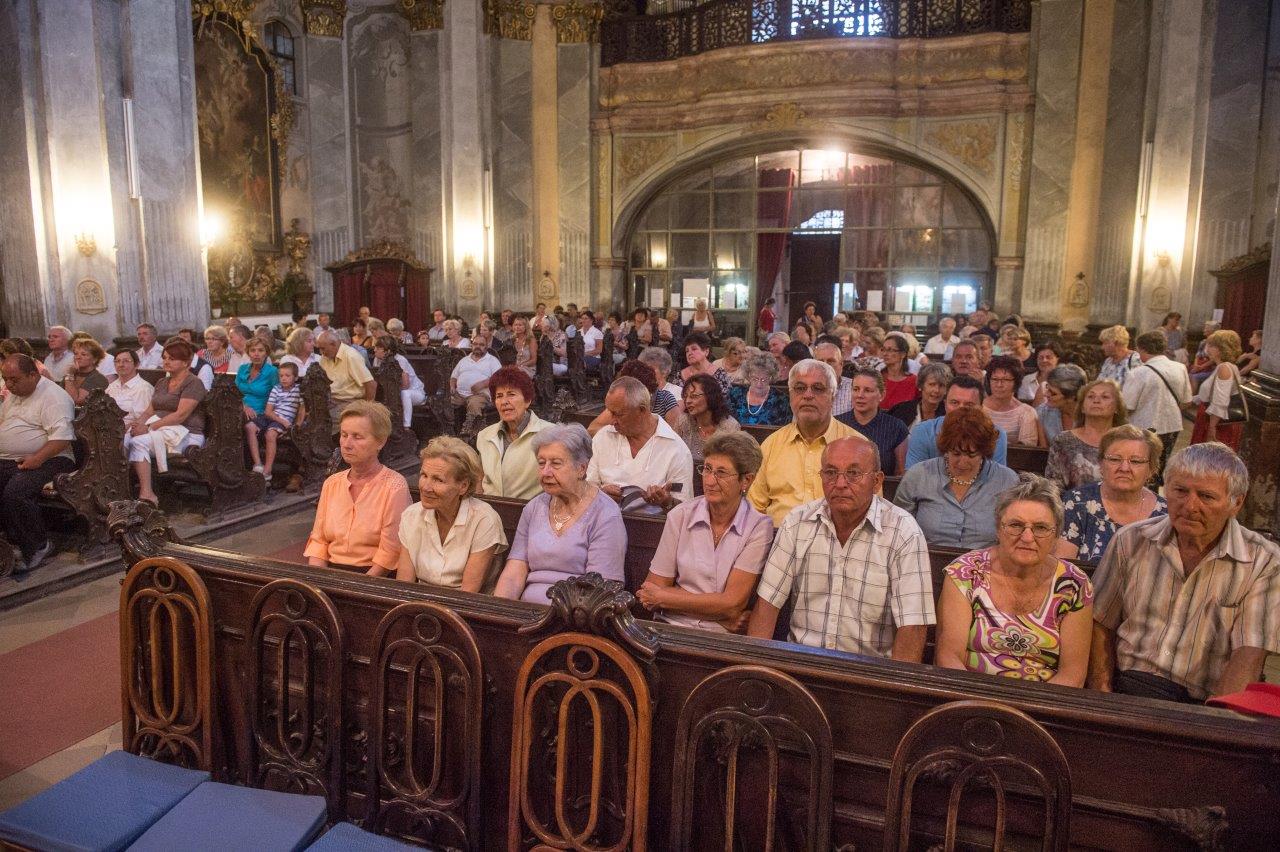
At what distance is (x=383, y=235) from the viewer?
56.5ft

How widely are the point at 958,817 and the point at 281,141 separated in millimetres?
16020

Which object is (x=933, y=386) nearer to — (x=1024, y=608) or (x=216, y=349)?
(x=1024, y=608)

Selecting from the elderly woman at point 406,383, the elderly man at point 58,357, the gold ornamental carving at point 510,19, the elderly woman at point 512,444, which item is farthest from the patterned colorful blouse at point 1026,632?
the gold ornamental carving at point 510,19

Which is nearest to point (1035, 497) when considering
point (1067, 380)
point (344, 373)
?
point (1067, 380)

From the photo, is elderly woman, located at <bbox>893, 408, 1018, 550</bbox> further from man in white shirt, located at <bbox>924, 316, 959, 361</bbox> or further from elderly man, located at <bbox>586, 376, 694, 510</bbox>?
man in white shirt, located at <bbox>924, 316, 959, 361</bbox>

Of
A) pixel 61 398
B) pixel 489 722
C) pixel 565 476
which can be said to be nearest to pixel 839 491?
Answer: pixel 565 476

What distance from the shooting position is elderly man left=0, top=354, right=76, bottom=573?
552 centimetres

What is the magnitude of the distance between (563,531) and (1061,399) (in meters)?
3.23

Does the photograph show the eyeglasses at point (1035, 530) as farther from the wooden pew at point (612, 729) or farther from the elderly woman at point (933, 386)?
the elderly woman at point (933, 386)

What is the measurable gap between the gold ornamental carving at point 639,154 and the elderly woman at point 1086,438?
13.3m

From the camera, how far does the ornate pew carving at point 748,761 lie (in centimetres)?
202

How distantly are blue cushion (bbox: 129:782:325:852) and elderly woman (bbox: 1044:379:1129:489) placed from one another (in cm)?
347

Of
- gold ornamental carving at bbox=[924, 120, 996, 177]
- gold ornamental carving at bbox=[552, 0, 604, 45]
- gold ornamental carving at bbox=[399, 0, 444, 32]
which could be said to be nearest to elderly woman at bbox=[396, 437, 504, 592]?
gold ornamental carving at bbox=[924, 120, 996, 177]

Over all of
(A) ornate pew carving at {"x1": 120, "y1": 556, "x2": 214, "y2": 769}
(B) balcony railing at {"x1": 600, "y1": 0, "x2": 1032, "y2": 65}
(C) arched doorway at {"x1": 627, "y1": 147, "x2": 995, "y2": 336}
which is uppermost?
(B) balcony railing at {"x1": 600, "y1": 0, "x2": 1032, "y2": 65}
